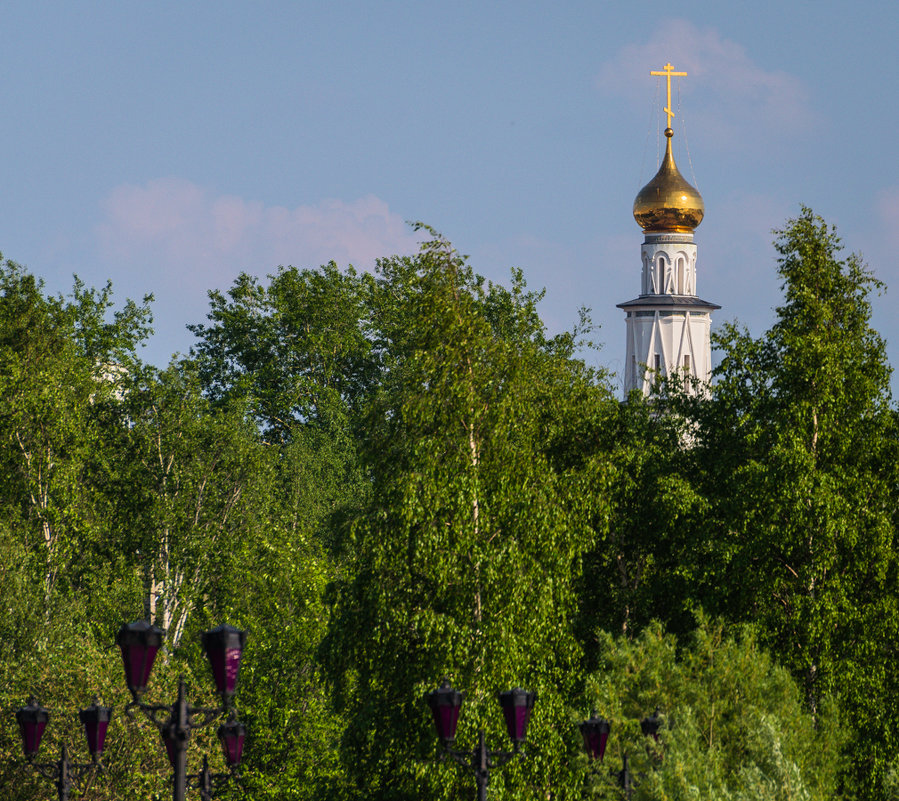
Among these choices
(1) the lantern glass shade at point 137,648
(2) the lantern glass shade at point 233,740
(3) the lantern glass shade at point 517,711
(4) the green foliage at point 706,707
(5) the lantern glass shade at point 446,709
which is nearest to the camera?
(1) the lantern glass shade at point 137,648

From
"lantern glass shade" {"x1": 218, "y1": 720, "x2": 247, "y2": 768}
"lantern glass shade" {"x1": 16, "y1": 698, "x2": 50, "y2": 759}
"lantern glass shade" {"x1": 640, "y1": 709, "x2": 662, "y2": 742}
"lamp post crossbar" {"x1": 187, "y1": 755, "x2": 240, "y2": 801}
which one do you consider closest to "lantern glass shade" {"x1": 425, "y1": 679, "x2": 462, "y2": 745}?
"lantern glass shade" {"x1": 640, "y1": 709, "x2": 662, "y2": 742}

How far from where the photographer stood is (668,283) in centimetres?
7156

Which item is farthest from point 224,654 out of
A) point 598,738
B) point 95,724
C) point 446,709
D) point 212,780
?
point 212,780

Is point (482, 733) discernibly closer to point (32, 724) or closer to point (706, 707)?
point (32, 724)

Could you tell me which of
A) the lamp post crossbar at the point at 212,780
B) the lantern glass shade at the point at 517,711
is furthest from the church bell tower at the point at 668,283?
the lantern glass shade at the point at 517,711

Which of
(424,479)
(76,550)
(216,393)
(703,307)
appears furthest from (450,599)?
(703,307)

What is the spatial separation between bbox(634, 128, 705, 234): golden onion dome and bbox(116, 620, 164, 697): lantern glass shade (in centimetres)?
6032

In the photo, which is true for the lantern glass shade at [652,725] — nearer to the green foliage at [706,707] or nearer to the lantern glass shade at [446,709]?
the green foliage at [706,707]

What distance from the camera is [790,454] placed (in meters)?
25.0

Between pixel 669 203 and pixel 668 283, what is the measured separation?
137 inches

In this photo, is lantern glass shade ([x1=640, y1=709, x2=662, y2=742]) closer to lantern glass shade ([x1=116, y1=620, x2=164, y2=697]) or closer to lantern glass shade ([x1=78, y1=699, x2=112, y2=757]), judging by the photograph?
lantern glass shade ([x1=78, y1=699, x2=112, y2=757])

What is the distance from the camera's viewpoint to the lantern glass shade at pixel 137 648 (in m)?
12.8

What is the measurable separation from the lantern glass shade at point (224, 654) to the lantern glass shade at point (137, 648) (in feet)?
1.40

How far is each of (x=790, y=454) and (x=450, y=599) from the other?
19.1 feet
